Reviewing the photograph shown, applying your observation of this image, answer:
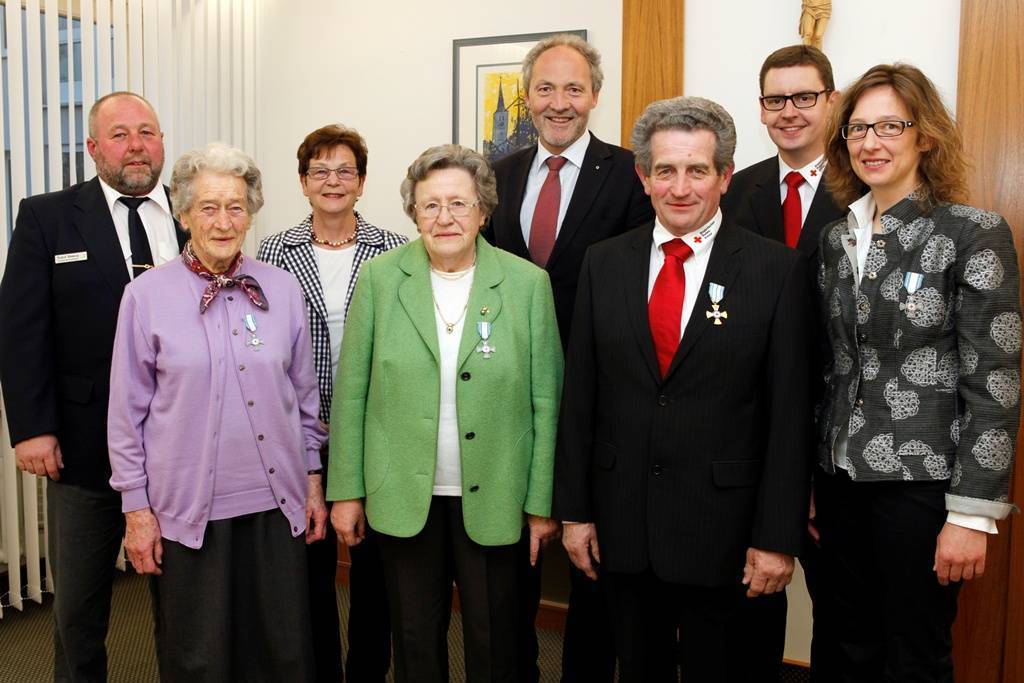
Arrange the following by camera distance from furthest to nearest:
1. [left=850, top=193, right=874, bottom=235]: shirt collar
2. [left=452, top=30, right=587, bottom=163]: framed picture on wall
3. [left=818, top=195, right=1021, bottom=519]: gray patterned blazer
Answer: [left=452, top=30, right=587, bottom=163]: framed picture on wall < [left=850, top=193, right=874, bottom=235]: shirt collar < [left=818, top=195, right=1021, bottom=519]: gray patterned blazer

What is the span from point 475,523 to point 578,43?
1.73 meters

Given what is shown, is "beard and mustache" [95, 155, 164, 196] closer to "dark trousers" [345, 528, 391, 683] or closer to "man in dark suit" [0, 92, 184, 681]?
"man in dark suit" [0, 92, 184, 681]

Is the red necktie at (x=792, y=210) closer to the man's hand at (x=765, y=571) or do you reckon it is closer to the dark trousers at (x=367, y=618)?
the man's hand at (x=765, y=571)

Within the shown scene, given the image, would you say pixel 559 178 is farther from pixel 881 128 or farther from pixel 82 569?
pixel 82 569

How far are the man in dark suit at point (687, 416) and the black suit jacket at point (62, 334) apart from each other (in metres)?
1.59

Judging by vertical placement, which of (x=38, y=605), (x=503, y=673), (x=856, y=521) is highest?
(x=856, y=521)

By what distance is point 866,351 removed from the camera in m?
2.09

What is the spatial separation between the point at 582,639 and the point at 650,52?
213cm

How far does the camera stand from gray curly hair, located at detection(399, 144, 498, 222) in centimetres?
244

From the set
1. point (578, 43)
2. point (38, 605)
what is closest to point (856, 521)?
point (578, 43)

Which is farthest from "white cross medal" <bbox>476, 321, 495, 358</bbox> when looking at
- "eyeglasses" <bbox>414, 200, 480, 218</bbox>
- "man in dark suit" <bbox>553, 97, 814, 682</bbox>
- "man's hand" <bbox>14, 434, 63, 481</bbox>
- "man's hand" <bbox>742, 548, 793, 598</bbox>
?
"man's hand" <bbox>14, 434, 63, 481</bbox>

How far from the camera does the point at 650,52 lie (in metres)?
3.34

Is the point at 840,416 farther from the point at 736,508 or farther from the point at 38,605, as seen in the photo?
the point at 38,605

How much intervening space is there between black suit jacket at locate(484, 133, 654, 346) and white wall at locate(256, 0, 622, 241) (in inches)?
51.1
